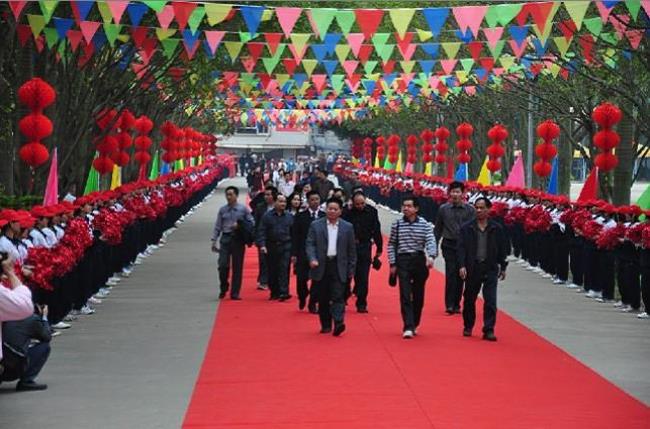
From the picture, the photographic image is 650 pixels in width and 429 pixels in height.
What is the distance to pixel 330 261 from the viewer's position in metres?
18.3

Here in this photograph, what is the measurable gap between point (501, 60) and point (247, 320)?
15329 millimetres

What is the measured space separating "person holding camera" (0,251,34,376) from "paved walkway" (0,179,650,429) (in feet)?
3.04

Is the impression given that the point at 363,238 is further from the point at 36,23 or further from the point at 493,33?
the point at 36,23

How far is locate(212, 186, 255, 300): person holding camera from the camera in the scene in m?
22.9

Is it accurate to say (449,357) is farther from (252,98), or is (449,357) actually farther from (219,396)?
(252,98)

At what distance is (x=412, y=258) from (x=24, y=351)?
19.0ft

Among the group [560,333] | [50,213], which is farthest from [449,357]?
[50,213]

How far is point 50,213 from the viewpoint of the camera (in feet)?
61.3

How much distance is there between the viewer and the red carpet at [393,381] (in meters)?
12.2

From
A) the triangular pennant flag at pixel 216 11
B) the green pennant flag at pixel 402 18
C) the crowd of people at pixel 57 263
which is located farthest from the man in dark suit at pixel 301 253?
the triangular pennant flag at pixel 216 11

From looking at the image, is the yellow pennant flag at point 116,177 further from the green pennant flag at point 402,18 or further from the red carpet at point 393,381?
the red carpet at point 393,381

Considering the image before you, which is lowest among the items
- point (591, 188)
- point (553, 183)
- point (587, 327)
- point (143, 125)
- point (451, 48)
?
point (587, 327)

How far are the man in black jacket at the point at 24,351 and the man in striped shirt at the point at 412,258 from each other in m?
5.17

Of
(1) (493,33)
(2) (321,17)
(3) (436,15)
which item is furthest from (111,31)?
(1) (493,33)
